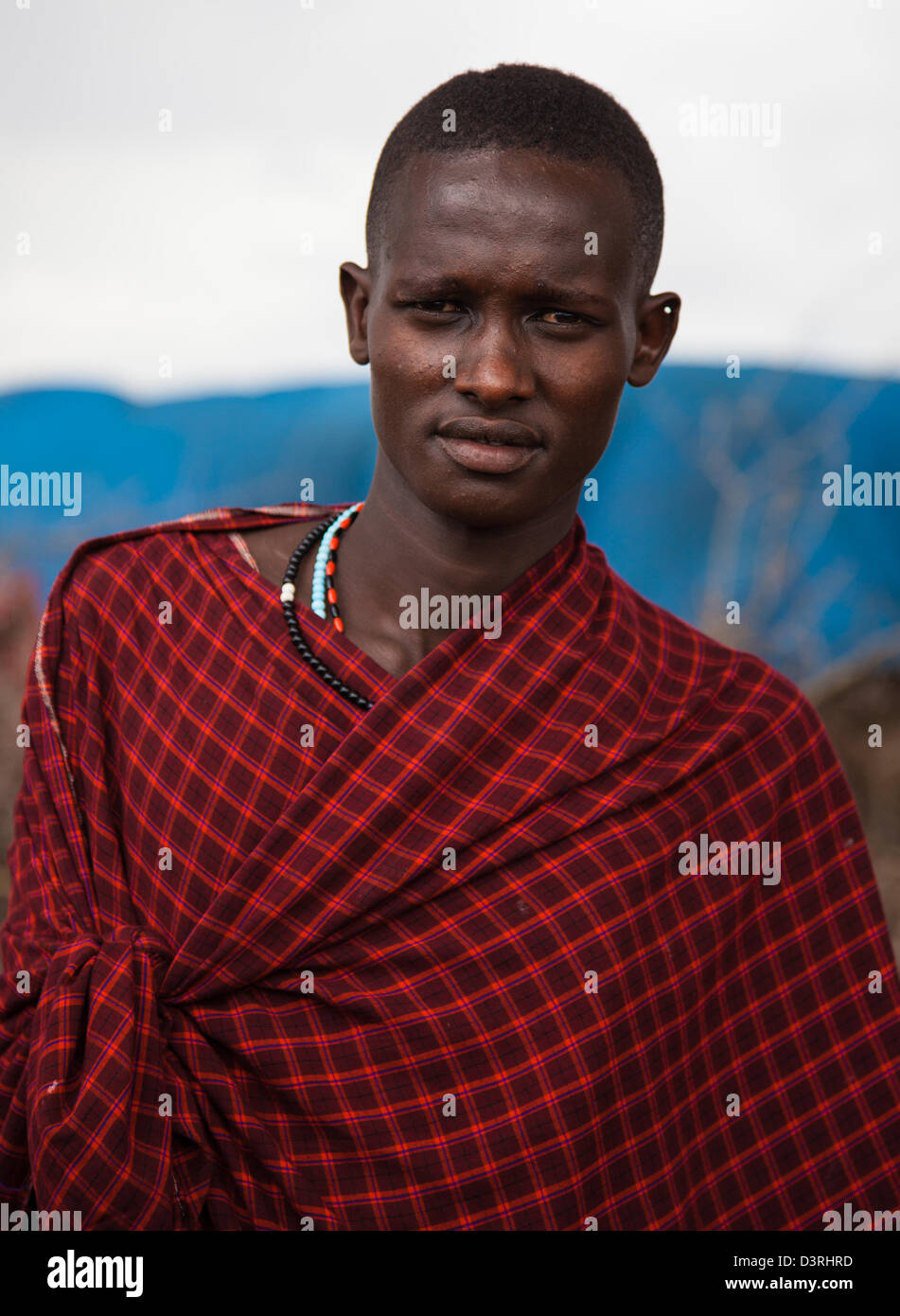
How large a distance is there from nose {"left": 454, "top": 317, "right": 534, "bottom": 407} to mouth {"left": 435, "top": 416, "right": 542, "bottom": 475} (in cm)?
3

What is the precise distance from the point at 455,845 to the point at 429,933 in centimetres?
11

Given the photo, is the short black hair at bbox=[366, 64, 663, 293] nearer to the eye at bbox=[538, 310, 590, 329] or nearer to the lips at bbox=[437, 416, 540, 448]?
the eye at bbox=[538, 310, 590, 329]

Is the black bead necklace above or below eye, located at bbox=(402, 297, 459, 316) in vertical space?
below

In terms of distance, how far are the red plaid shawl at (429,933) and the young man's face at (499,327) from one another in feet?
0.74

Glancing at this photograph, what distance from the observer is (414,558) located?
181 centimetres

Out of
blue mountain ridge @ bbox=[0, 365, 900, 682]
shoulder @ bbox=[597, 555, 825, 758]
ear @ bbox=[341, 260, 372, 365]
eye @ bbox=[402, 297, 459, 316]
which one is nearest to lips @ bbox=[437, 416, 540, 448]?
eye @ bbox=[402, 297, 459, 316]

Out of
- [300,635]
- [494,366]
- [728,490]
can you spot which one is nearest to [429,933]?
[300,635]

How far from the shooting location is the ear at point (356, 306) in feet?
5.98

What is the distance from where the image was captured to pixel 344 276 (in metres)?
1.85

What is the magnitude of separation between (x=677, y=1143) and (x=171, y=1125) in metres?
0.66

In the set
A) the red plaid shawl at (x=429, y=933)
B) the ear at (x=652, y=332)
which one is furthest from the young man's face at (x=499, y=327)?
the red plaid shawl at (x=429, y=933)

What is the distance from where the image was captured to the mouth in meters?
1.62

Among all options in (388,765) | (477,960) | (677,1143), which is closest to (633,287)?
(388,765)

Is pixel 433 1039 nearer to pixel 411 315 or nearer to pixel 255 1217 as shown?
pixel 255 1217
